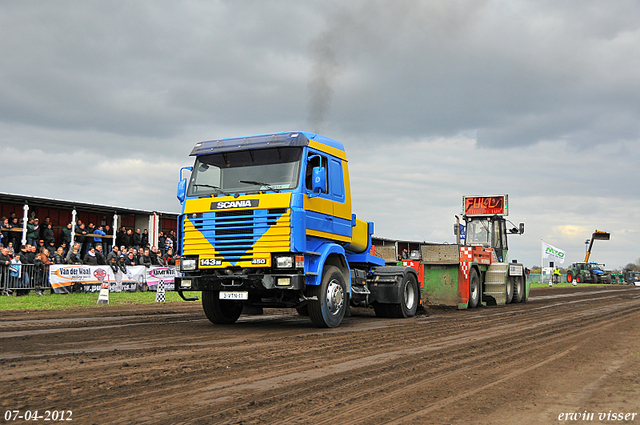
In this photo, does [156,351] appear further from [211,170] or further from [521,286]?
[521,286]

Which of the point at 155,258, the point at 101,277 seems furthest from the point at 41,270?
the point at 155,258

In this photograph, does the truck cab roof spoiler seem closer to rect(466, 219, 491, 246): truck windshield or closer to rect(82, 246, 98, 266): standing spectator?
rect(82, 246, 98, 266): standing spectator

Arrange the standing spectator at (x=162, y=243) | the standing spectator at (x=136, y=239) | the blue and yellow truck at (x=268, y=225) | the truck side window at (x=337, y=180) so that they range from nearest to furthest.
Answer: the blue and yellow truck at (x=268, y=225)
the truck side window at (x=337, y=180)
the standing spectator at (x=136, y=239)
the standing spectator at (x=162, y=243)

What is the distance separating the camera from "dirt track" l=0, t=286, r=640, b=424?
461cm

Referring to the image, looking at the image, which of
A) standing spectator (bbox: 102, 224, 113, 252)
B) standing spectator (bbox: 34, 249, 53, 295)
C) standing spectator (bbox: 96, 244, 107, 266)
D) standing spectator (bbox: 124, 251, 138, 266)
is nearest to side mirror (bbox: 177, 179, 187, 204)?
standing spectator (bbox: 34, 249, 53, 295)

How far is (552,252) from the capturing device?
162 ft

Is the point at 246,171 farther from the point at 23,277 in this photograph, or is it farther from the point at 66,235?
the point at 66,235

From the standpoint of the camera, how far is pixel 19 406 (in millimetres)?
4484

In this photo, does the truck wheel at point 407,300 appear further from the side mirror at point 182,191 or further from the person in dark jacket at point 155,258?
the person in dark jacket at point 155,258

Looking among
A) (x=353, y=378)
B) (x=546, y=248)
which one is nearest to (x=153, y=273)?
(x=353, y=378)

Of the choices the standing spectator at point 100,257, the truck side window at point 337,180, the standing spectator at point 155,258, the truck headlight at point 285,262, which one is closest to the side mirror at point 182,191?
the truck headlight at point 285,262

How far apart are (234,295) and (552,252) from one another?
146 ft

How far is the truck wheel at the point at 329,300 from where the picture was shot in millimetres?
10367

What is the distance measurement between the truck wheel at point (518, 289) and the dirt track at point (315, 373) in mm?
10827
